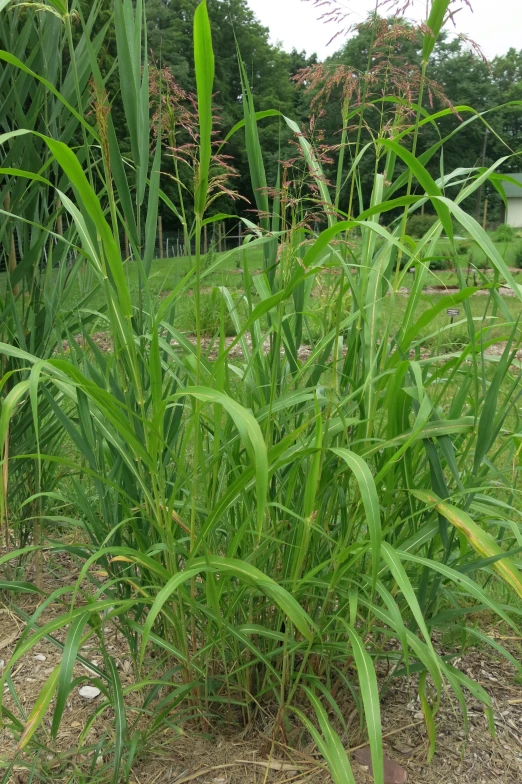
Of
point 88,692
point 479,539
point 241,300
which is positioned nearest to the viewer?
point 479,539

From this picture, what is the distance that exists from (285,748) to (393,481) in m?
0.49

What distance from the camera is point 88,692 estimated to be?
1310 millimetres

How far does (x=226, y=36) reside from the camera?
855 inches

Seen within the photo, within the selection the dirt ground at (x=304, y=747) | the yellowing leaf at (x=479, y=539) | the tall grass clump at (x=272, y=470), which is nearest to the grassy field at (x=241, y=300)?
the tall grass clump at (x=272, y=470)

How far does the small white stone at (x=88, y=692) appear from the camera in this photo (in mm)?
1298

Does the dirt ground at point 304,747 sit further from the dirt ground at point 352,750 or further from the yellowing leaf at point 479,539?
the yellowing leaf at point 479,539

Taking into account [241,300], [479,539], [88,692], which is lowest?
[88,692]

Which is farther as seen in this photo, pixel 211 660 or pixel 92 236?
pixel 211 660

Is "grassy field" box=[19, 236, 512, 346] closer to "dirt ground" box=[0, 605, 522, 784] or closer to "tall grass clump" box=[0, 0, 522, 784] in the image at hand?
"tall grass clump" box=[0, 0, 522, 784]

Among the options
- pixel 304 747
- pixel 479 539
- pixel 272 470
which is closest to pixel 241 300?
pixel 272 470

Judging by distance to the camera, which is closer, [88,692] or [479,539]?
[479,539]

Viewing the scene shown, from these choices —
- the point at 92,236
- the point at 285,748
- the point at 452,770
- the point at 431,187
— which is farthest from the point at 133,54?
the point at 452,770

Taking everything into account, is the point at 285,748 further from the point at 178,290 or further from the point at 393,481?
the point at 178,290

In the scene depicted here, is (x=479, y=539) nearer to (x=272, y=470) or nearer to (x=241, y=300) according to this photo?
(x=272, y=470)
